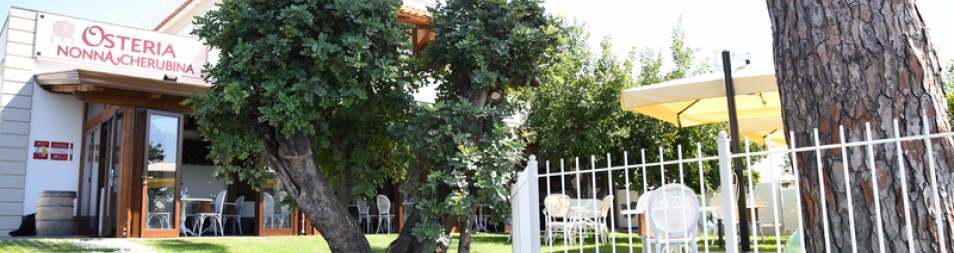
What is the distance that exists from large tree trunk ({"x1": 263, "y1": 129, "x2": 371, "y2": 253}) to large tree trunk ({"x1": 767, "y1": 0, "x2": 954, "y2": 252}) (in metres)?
3.36

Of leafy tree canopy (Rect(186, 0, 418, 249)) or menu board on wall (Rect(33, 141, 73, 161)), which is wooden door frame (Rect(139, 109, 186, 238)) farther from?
leafy tree canopy (Rect(186, 0, 418, 249))

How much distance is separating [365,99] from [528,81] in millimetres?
1440

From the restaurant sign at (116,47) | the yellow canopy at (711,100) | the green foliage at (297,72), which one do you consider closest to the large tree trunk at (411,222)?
the green foliage at (297,72)

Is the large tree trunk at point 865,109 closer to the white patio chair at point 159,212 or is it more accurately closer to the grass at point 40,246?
the grass at point 40,246

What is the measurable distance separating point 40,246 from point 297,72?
3.94 m

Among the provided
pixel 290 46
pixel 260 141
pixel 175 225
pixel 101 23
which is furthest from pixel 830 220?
pixel 101 23

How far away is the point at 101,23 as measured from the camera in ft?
31.1

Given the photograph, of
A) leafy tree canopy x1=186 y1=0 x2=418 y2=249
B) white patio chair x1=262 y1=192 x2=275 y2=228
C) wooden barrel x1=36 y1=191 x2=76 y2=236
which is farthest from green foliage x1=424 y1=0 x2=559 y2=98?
wooden barrel x1=36 y1=191 x2=76 y2=236

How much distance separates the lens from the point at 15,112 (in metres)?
9.16

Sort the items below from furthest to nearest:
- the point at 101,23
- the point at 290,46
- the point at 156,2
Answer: the point at 156,2 < the point at 101,23 < the point at 290,46

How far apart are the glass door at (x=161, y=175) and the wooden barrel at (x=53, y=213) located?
1432 millimetres

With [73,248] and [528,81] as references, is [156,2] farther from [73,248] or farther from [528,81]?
[528,81]

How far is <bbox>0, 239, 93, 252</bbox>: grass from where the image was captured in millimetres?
6062

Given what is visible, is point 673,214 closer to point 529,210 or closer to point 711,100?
point 529,210
